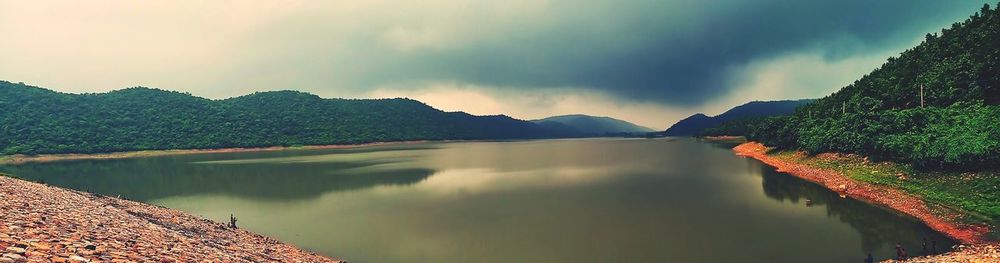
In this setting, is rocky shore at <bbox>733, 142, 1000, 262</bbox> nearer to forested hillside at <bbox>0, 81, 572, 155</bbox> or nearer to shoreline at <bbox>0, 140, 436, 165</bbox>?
shoreline at <bbox>0, 140, 436, 165</bbox>

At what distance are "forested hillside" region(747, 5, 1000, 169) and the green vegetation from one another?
127 cm

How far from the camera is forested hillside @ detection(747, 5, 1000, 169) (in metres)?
34.7

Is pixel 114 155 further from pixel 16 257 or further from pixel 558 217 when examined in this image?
pixel 16 257

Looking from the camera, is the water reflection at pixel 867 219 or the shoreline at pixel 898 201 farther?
the shoreline at pixel 898 201

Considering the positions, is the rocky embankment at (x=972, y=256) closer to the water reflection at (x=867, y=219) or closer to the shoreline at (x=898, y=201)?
the water reflection at (x=867, y=219)

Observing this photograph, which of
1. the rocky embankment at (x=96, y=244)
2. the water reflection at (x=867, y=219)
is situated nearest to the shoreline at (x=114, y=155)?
the rocky embankment at (x=96, y=244)

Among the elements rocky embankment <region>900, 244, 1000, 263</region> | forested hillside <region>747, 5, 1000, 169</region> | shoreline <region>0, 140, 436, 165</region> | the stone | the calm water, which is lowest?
the calm water

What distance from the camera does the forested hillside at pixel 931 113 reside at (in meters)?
34.7

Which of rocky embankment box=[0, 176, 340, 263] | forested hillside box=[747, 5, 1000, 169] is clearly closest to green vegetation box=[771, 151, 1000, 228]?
forested hillside box=[747, 5, 1000, 169]

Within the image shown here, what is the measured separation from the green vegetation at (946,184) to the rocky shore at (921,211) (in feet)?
2.75

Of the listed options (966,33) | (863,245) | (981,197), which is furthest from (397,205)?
(966,33)

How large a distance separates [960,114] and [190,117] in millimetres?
218756

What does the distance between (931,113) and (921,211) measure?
24.3m

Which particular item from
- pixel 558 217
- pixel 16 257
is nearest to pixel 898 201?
pixel 558 217
